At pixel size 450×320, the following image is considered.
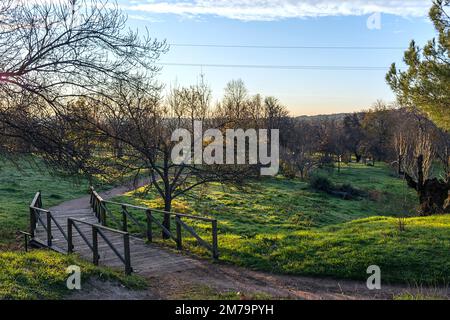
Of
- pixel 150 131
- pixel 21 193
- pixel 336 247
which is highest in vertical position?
pixel 150 131

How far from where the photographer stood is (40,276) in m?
6.86

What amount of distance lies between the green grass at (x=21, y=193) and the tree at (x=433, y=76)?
12463 mm

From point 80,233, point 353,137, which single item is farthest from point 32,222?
point 353,137

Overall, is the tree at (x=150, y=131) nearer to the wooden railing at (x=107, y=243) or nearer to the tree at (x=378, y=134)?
the wooden railing at (x=107, y=243)

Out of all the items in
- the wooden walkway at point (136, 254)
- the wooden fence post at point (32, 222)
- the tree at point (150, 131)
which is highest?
the tree at point (150, 131)

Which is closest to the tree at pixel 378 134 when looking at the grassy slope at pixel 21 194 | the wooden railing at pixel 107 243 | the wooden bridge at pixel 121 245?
the grassy slope at pixel 21 194

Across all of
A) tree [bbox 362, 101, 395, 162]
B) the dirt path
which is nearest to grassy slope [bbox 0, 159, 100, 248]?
the dirt path

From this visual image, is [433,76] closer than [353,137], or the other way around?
[433,76]

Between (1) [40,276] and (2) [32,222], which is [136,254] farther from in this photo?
(2) [32,222]

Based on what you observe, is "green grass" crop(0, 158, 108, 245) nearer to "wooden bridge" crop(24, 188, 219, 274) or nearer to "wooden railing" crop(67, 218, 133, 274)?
"wooden bridge" crop(24, 188, 219, 274)

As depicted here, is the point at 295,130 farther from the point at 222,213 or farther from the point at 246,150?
the point at 246,150

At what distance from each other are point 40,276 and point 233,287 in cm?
341

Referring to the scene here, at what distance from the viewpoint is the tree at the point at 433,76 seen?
14.9 metres

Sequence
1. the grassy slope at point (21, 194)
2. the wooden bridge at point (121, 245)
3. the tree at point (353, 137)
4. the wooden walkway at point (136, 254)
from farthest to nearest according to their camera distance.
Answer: the tree at point (353, 137), the grassy slope at point (21, 194), the wooden walkway at point (136, 254), the wooden bridge at point (121, 245)
